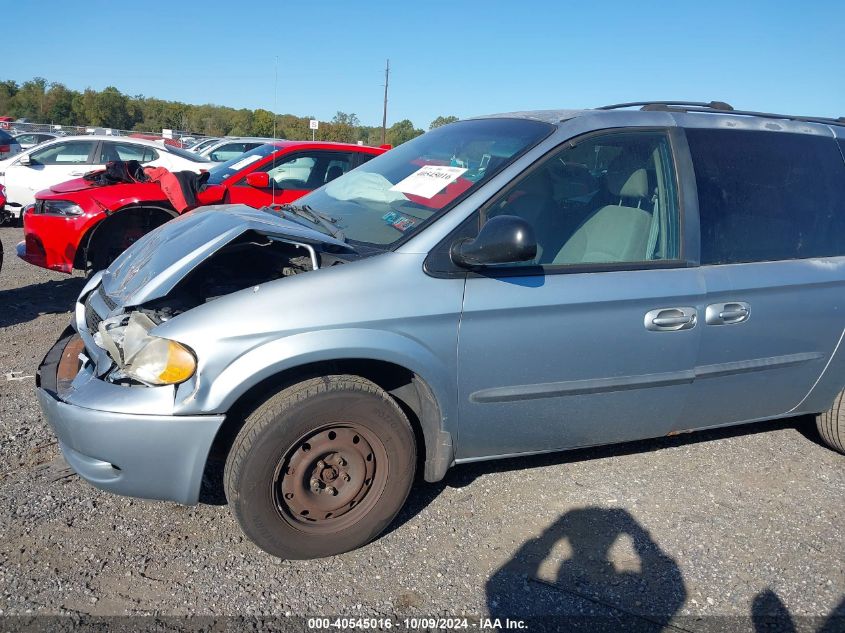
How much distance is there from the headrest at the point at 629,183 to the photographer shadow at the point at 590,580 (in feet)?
4.94

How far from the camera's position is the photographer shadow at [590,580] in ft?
8.21

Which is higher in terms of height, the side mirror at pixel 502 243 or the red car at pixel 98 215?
the side mirror at pixel 502 243

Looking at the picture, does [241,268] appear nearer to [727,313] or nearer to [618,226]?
[618,226]

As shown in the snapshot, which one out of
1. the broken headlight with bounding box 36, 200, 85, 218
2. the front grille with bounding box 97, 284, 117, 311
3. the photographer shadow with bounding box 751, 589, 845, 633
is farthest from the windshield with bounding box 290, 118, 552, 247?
the broken headlight with bounding box 36, 200, 85, 218

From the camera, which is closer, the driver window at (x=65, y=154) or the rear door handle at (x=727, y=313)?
the rear door handle at (x=727, y=313)

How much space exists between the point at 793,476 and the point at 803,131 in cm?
183

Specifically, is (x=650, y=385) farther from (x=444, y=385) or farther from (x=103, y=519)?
(x=103, y=519)

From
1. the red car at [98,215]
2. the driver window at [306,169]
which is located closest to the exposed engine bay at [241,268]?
the red car at [98,215]

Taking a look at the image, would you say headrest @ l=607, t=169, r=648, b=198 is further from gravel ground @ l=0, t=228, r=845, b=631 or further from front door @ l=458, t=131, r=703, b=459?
gravel ground @ l=0, t=228, r=845, b=631

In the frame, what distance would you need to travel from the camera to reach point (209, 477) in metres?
3.30

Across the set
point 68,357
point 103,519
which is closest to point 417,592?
point 103,519

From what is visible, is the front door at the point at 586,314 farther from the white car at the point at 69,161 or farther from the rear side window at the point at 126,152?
the rear side window at the point at 126,152

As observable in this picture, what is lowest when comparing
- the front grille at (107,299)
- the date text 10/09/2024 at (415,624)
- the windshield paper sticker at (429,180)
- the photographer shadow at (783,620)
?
the date text 10/09/2024 at (415,624)

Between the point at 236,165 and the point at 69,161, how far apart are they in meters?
5.25
